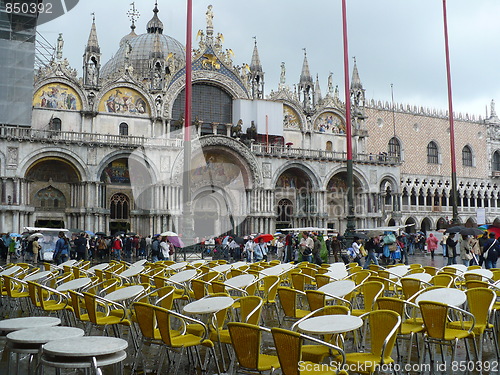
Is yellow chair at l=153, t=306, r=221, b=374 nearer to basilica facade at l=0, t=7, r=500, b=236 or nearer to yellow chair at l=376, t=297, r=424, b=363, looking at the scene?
yellow chair at l=376, t=297, r=424, b=363

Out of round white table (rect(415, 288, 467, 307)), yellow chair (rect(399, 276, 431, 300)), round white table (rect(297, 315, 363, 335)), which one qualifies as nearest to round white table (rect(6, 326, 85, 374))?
round white table (rect(297, 315, 363, 335))

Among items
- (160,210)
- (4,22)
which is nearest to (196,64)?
(160,210)

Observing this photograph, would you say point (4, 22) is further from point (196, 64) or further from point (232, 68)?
point (232, 68)

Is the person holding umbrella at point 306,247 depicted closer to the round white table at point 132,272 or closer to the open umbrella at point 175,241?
the round white table at point 132,272

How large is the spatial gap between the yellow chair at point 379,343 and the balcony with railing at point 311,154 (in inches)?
1134

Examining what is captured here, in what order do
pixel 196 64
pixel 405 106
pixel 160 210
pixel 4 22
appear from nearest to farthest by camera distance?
pixel 4 22
pixel 160 210
pixel 196 64
pixel 405 106

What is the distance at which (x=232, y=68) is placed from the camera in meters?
35.4

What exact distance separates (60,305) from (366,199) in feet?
105

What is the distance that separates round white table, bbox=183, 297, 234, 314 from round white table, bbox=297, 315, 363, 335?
107cm

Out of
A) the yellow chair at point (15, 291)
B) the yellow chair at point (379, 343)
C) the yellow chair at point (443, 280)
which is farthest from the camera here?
the yellow chair at point (15, 291)

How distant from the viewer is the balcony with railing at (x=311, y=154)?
3409 cm

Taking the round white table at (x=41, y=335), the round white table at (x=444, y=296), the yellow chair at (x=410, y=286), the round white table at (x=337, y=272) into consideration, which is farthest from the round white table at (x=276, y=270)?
the round white table at (x=41, y=335)

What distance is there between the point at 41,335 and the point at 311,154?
32.2 meters

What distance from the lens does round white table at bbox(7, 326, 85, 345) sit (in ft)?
14.7
